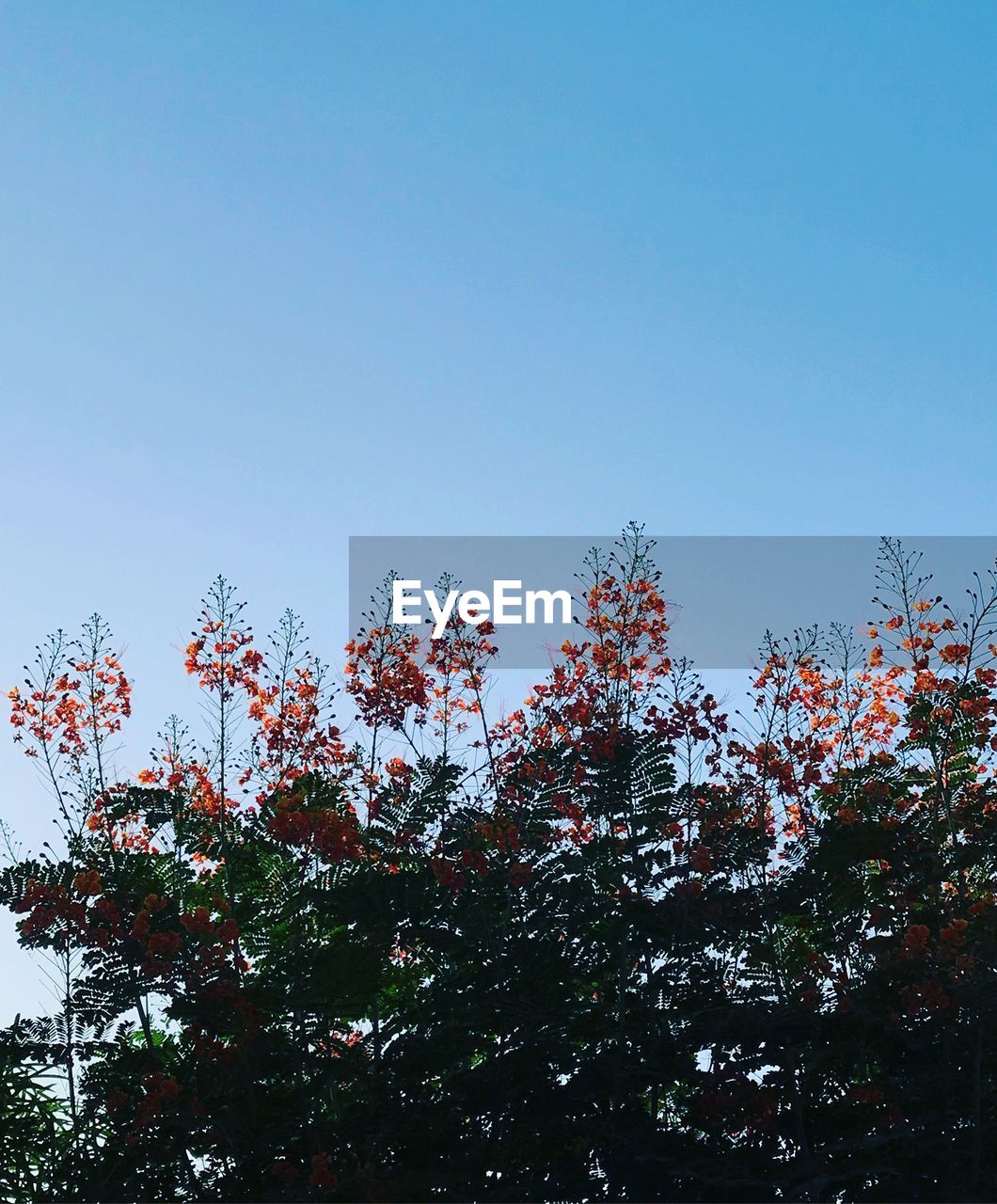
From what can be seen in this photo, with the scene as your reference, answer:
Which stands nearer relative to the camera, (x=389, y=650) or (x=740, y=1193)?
(x=740, y=1193)

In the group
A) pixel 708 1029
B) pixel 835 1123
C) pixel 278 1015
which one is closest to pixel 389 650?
pixel 278 1015

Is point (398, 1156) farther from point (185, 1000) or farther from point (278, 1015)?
point (185, 1000)

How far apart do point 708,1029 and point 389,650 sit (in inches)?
153

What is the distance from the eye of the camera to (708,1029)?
6.75m

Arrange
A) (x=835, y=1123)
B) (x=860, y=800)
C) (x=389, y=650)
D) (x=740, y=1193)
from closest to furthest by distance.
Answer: (x=740, y=1193) → (x=835, y=1123) → (x=860, y=800) → (x=389, y=650)

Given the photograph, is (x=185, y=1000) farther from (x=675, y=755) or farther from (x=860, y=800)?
(x=860, y=800)

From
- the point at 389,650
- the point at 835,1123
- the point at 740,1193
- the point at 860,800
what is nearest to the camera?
the point at 740,1193

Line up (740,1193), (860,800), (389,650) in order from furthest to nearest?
(389,650), (860,800), (740,1193)

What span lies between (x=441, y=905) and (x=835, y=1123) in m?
2.51

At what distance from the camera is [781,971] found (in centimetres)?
723

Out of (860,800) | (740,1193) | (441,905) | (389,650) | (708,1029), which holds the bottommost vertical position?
(740,1193)

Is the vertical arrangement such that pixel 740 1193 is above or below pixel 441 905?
below

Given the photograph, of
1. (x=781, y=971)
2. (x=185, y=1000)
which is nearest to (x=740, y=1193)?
(x=781, y=971)

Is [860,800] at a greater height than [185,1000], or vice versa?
[860,800]
